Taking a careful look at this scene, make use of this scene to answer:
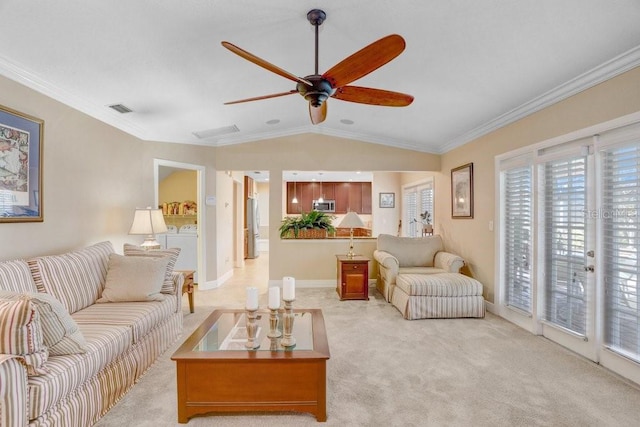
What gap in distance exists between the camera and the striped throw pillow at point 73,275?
258 cm

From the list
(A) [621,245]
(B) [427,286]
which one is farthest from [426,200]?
(A) [621,245]

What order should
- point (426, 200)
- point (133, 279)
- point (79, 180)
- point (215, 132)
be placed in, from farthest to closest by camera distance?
point (426, 200) < point (215, 132) < point (79, 180) < point (133, 279)

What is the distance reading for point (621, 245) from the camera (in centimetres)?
259

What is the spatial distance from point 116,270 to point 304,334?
6.16ft

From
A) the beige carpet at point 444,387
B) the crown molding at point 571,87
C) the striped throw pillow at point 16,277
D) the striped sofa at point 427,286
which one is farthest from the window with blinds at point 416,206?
the striped throw pillow at point 16,277

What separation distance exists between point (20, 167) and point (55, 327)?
1680 millimetres

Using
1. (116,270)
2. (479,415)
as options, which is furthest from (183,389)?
(479,415)

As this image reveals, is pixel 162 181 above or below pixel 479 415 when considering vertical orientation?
above

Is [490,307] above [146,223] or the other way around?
the other way around

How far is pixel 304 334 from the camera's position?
2475 mm

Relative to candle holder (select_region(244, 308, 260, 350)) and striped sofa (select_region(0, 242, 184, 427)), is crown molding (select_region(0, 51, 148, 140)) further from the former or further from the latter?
candle holder (select_region(244, 308, 260, 350))

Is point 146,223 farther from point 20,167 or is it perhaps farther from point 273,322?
point 273,322

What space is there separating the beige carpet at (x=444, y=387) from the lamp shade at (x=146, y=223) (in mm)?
1343

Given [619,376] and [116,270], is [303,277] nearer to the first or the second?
[116,270]
